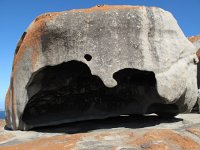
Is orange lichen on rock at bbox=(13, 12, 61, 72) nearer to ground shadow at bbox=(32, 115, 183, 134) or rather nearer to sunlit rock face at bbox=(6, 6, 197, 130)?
sunlit rock face at bbox=(6, 6, 197, 130)

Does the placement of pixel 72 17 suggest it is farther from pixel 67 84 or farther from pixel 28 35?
pixel 67 84

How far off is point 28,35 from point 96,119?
7.03ft

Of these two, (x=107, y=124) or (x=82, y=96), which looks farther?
(x=82, y=96)

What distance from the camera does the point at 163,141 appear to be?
181 inches

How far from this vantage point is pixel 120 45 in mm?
6250

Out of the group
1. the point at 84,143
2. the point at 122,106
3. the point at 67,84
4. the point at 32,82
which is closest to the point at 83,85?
the point at 67,84

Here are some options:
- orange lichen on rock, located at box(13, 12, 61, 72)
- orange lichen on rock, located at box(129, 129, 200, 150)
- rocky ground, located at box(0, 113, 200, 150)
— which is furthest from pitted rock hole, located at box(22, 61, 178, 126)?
orange lichen on rock, located at box(129, 129, 200, 150)

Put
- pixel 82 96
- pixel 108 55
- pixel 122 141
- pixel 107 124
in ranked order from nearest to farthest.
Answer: pixel 122 141
pixel 108 55
pixel 107 124
pixel 82 96

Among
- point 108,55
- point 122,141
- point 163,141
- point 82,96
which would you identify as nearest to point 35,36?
point 108,55

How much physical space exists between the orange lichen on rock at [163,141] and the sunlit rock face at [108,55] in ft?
4.59

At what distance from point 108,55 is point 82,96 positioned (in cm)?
208

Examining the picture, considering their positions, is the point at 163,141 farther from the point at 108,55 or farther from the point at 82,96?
the point at 82,96

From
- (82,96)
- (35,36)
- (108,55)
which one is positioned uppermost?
(35,36)

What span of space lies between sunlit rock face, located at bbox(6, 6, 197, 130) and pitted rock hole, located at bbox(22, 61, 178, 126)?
1.1 inches
